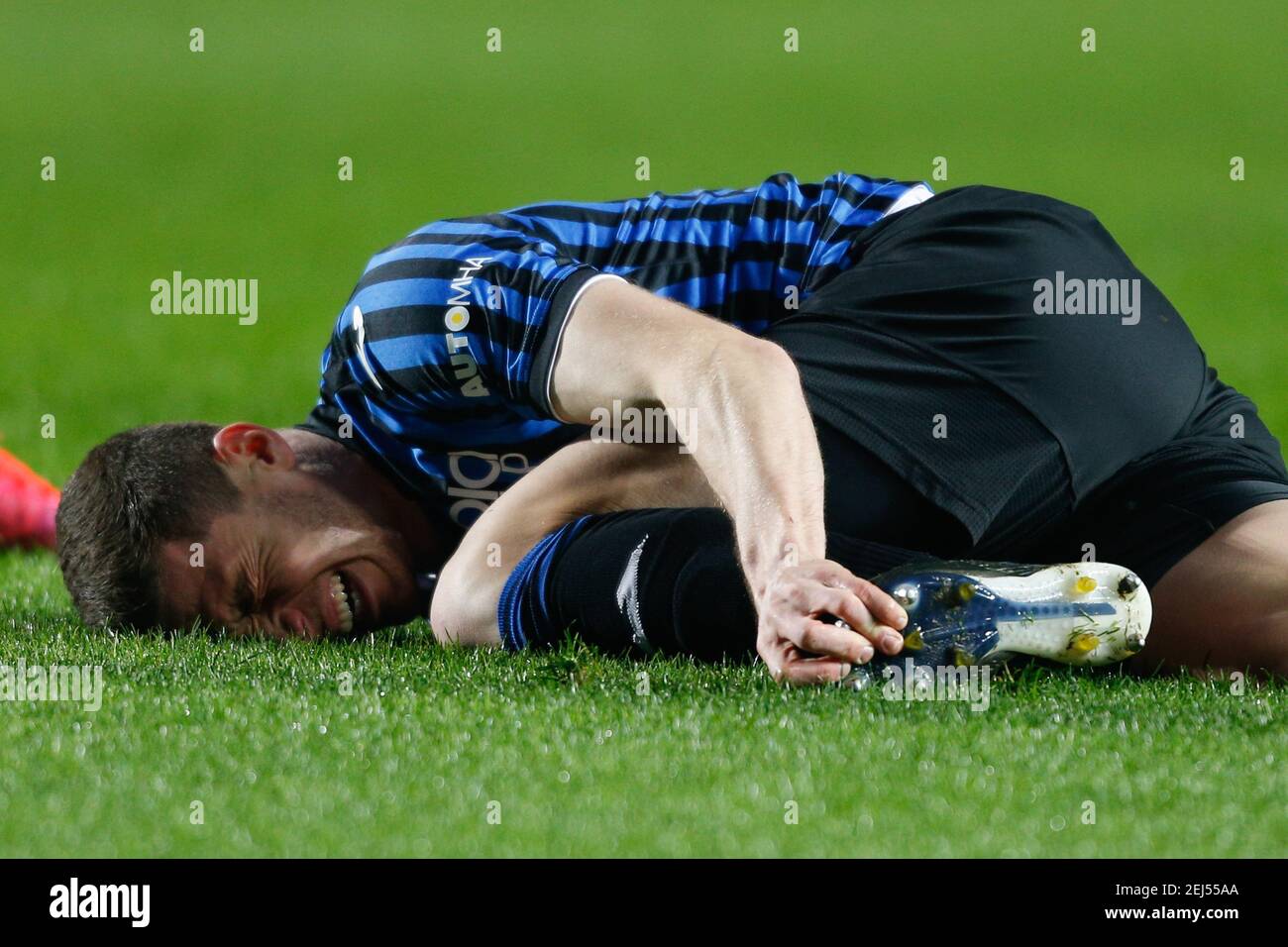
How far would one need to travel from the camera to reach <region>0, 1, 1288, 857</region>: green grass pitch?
5.47ft

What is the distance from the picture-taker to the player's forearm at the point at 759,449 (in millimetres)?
1946

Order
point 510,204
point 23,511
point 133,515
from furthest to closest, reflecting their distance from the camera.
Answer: point 510,204
point 23,511
point 133,515

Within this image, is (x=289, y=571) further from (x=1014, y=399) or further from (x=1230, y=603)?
(x=1230, y=603)

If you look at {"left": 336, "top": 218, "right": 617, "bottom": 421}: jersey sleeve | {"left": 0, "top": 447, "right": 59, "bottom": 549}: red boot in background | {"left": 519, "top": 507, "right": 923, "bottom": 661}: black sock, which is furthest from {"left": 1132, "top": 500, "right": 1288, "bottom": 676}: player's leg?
{"left": 0, "top": 447, "right": 59, "bottom": 549}: red boot in background

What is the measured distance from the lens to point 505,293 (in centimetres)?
231

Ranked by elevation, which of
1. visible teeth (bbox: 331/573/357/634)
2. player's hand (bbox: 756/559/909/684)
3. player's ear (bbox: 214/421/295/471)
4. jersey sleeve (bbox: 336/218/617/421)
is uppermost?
jersey sleeve (bbox: 336/218/617/421)

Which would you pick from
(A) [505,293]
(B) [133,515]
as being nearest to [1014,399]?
(A) [505,293]

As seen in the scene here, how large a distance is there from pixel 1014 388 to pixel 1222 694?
0.48 metres

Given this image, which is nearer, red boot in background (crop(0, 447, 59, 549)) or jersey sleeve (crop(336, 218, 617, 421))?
jersey sleeve (crop(336, 218, 617, 421))

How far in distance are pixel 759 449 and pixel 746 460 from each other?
20 millimetres

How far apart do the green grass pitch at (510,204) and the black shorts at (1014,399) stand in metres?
0.27

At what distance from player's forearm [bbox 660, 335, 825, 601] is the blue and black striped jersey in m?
0.32

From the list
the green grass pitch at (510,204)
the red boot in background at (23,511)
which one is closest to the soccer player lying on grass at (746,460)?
the green grass pitch at (510,204)

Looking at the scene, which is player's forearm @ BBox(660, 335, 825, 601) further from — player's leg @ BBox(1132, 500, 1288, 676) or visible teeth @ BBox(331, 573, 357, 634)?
visible teeth @ BBox(331, 573, 357, 634)
